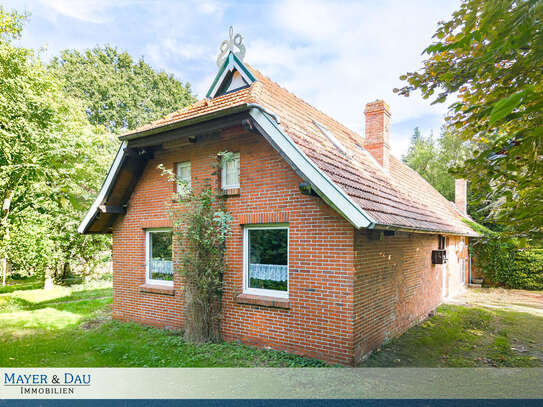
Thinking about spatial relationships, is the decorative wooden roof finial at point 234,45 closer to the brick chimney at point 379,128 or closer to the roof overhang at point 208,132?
the roof overhang at point 208,132

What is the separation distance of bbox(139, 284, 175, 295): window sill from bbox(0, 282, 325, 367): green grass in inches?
36.1

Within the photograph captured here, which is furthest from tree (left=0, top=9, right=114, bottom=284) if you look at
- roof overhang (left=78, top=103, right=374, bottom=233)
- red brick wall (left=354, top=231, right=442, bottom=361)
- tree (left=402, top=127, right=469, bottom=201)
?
tree (left=402, top=127, right=469, bottom=201)

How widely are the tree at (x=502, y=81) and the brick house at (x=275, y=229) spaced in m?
1.86

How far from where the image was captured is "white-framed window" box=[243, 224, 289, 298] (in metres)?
6.77

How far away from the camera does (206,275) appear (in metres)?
7.07

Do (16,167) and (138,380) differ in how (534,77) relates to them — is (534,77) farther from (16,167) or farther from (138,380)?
(16,167)

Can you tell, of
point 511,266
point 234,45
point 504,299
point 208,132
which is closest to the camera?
point 208,132

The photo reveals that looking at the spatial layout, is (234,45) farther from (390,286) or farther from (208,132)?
(390,286)

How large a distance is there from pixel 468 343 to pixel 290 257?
4909 mm

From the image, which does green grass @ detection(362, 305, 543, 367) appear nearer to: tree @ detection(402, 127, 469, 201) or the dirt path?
the dirt path

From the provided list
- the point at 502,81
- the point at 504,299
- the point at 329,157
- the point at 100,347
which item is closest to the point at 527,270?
the point at 504,299

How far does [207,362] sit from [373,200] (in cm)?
445

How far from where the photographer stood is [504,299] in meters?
13.7

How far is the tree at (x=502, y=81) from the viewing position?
3.09 metres
